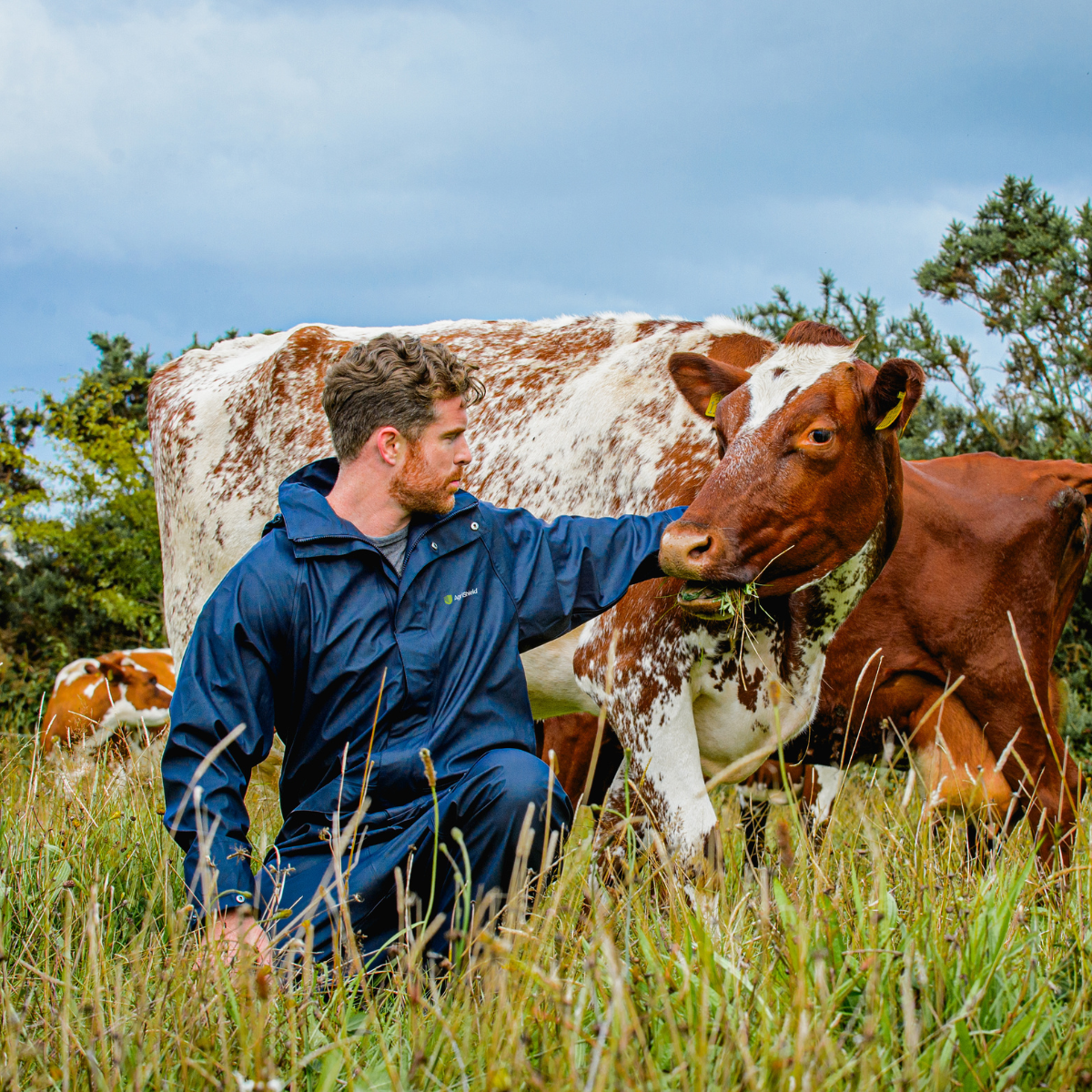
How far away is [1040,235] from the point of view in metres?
10.9

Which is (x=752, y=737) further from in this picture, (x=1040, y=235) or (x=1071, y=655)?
(x=1040, y=235)

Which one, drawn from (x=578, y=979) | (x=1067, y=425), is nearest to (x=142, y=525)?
(x=1067, y=425)

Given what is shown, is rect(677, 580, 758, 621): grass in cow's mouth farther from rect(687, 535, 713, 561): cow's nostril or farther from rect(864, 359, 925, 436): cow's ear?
rect(864, 359, 925, 436): cow's ear

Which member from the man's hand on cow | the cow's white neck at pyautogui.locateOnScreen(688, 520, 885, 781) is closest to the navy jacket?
the man's hand on cow

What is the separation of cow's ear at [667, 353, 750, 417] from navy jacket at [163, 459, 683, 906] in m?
1.40

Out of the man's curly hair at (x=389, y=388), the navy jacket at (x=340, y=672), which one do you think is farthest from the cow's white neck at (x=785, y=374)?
the navy jacket at (x=340, y=672)

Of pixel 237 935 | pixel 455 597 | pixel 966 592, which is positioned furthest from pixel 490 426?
pixel 237 935

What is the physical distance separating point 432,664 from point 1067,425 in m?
8.67

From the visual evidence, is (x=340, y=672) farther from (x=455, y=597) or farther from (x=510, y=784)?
(x=510, y=784)

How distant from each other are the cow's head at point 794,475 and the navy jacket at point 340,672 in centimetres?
68

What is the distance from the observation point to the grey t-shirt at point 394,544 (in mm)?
3133

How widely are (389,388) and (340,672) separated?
2.77 feet

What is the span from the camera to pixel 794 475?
3535 millimetres

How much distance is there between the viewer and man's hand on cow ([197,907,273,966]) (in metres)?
2.26
